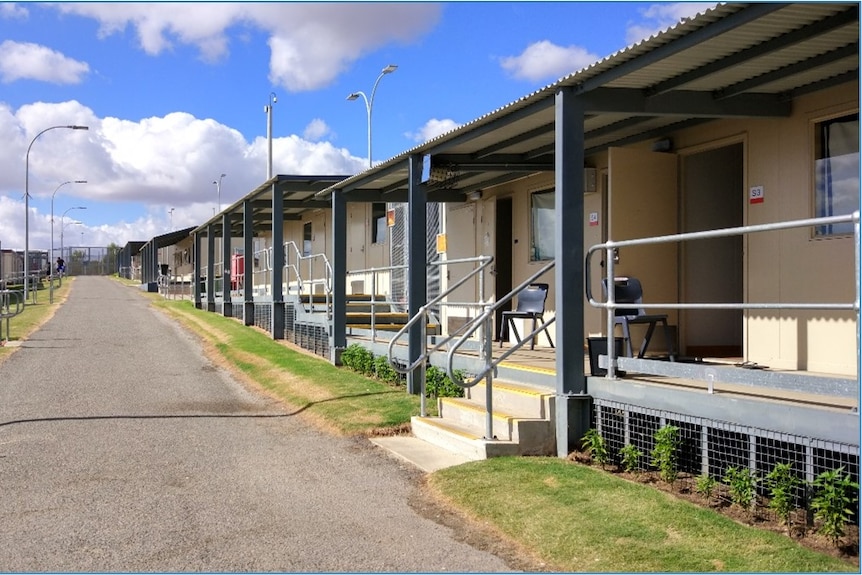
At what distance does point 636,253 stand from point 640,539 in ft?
15.0

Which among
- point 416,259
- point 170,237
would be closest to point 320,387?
point 416,259

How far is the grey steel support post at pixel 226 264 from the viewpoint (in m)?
23.2

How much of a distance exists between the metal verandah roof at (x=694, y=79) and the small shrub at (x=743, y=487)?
2.93m

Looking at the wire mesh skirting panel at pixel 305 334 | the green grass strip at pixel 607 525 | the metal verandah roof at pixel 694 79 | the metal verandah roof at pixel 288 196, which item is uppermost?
the metal verandah roof at pixel 288 196

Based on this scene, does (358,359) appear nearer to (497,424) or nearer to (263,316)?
(497,424)

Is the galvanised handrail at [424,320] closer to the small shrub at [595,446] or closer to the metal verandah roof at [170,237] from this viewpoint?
the small shrub at [595,446]

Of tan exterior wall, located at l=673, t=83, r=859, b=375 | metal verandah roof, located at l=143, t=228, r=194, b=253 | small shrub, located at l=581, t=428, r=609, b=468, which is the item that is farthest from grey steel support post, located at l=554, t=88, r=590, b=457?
metal verandah roof, located at l=143, t=228, r=194, b=253

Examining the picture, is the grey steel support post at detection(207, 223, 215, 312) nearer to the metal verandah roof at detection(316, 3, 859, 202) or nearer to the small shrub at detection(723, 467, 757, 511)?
the metal verandah roof at detection(316, 3, 859, 202)

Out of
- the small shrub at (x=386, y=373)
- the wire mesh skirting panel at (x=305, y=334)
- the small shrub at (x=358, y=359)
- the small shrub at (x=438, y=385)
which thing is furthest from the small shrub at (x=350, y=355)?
the small shrub at (x=438, y=385)

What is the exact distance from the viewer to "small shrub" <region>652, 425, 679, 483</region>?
6.20m

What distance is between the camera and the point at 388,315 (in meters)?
15.3

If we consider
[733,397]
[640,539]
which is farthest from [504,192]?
[640,539]

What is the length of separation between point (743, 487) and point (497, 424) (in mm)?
2514

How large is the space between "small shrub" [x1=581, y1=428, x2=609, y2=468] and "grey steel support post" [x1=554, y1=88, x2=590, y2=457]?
0.10 m
